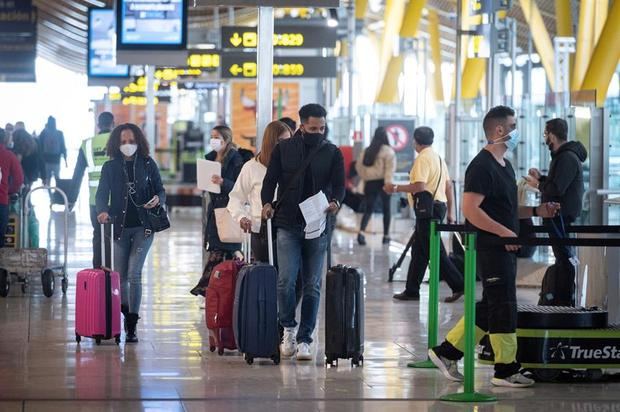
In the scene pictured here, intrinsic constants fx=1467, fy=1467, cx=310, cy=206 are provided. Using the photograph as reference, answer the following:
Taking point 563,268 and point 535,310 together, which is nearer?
point 535,310

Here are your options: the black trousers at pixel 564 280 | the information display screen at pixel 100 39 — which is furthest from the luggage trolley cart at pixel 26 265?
the information display screen at pixel 100 39

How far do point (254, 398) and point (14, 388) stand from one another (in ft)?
4.91

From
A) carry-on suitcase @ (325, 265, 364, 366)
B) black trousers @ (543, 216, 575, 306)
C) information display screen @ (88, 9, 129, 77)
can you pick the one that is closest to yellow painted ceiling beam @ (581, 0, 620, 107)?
information display screen @ (88, 9, 129, 77)

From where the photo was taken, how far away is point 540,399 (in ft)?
28.9

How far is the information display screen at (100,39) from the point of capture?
30.4m

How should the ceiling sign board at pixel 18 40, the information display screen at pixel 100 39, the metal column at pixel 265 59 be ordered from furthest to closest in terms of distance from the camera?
1. the information display screen at pixel 100 39
2. the ceiling sign board at pixel 18 40
3. the metal column at pixel 265 59

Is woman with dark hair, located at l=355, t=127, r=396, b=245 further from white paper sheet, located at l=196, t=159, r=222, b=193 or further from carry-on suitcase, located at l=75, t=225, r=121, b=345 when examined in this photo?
carry-on suitcase, located at l=75, t=225, r=121, b=345

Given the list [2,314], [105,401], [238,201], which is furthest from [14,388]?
[2,314]

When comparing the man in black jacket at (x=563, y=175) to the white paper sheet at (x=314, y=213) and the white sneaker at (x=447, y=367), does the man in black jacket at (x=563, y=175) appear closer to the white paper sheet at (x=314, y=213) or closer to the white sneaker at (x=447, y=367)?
the white paper sheet at (x=314, y=213)

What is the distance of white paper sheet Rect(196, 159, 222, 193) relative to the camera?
12.7 metres

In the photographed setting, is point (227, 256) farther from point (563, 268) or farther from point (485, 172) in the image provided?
point (485, 172)

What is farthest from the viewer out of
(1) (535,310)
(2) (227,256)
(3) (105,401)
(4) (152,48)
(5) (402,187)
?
(4) (152,48)

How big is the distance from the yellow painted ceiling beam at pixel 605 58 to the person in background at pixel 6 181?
1161cm

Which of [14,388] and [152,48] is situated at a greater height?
[152,48]
